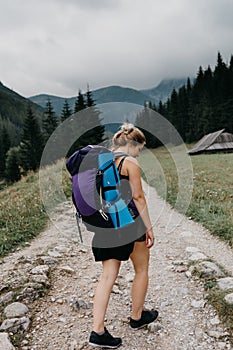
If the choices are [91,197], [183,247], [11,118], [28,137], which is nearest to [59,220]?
[183,247]

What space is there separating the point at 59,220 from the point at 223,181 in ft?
27.0

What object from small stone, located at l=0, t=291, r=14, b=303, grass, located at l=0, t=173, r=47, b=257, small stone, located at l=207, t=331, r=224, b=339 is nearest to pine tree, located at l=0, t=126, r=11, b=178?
grass, located at l=0, t=173, r=47, b=257

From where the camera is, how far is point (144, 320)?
3.88 meters

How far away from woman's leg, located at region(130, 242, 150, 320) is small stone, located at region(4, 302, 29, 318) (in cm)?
137

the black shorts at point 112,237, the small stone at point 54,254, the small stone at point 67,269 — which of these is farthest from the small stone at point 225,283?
the small stone at point 54,254

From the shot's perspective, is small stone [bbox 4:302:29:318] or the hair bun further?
small stone [bbox 4:302:29:318]

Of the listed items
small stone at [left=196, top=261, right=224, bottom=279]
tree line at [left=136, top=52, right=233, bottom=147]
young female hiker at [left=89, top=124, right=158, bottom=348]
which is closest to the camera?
young female hiker at [left=89, top=124, right=158, bottom=348]

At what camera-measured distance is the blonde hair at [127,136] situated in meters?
3.46

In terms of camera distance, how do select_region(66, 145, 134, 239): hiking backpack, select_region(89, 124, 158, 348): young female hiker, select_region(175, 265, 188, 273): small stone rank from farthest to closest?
select_region(175, 265, 188, 273): small stone, select_region(89, 124, 158, 348): young female hiker, select_region(66, 145, 134, 239): hiking backpack

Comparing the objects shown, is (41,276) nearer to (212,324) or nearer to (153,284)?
(153,284)

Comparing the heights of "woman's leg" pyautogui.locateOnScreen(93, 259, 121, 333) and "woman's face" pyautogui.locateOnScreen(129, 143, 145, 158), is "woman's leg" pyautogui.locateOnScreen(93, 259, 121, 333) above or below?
below

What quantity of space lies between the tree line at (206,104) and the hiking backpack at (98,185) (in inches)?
2339

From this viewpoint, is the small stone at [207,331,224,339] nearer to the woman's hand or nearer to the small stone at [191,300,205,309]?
the small stone at [191,300,205,309]

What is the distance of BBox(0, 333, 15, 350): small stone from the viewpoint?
3.40 m
